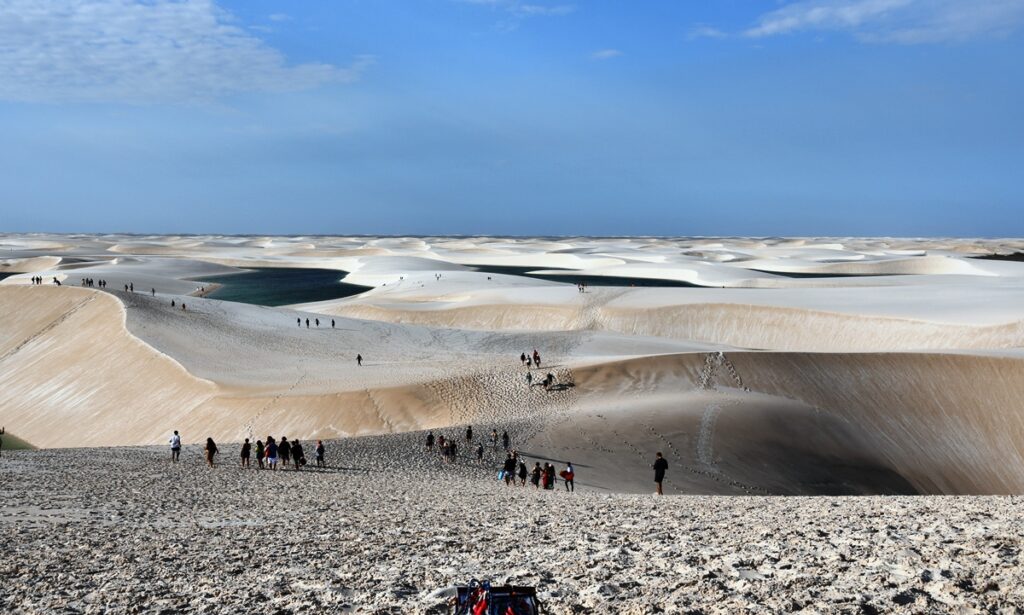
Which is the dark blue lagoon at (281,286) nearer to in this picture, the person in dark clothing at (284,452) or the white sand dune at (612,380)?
the white sand dune at (612,380)

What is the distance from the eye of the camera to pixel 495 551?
9531 mm

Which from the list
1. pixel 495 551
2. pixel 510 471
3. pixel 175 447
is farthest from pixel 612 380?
pixel 495 551

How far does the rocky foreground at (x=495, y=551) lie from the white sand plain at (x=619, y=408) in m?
0.06

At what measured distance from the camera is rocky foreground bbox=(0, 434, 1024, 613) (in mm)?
7418

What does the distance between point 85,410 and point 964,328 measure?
34.9 m

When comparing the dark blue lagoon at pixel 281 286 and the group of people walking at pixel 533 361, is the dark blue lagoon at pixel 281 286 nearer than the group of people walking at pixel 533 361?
No

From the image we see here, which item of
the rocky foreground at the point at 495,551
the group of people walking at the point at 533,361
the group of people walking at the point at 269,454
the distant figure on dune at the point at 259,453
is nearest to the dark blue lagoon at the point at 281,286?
the group of people walking at the point at 533,361

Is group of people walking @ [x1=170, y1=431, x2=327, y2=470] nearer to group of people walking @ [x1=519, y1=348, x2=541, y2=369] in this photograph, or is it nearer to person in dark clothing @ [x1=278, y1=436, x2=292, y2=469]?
person in dark clothing @ [x1=278, y1=436, x2=292, y2=469]

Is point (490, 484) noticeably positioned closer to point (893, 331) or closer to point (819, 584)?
point (819, 584)

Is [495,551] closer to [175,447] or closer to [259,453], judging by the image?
[259,453]

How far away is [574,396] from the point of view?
91.1 feet

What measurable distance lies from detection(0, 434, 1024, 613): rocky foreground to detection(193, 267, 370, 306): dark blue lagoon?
190 ft

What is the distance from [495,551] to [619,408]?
16.0 meters

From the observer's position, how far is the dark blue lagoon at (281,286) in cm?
7450
